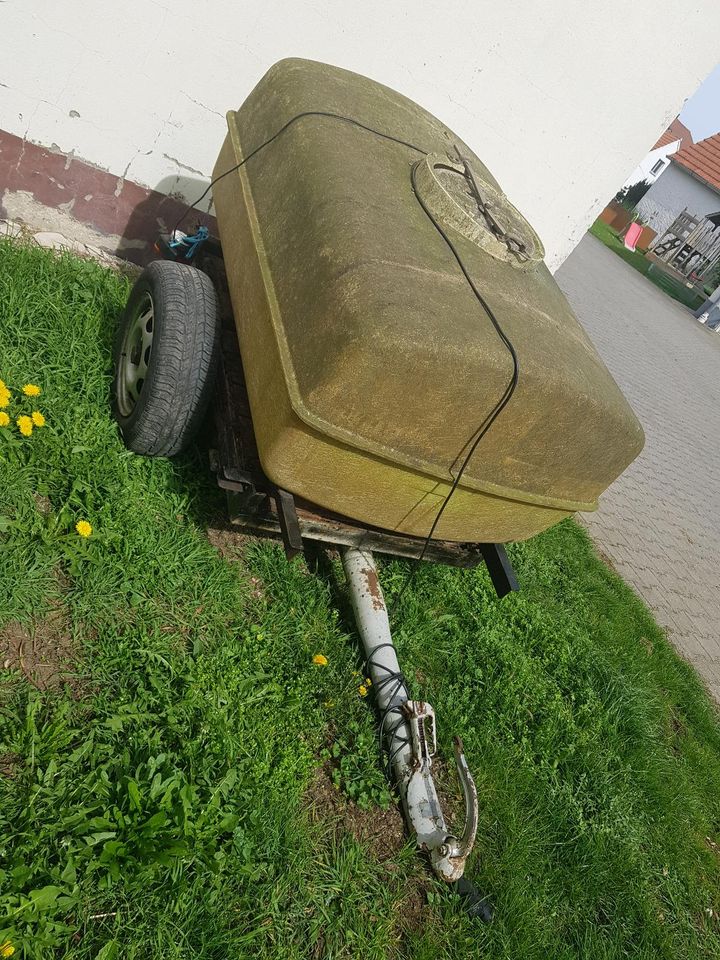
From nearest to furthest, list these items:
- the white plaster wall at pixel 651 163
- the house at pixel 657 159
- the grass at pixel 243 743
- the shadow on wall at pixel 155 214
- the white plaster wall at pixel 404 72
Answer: the grass at pixel 243 743, the white plaster wall at pixel 404 72, the shadow on wall at pixel 155 214, the house at pixel 657 159, the white plaster wall at pixel 651 163

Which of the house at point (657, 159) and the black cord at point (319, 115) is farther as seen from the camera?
the house at point (657, 159)

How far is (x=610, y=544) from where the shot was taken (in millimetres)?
5309

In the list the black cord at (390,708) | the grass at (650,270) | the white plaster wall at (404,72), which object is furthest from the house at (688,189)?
the black cord at (390,708)

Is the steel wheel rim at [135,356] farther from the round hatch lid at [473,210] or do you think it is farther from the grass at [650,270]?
the grass at [650,270]

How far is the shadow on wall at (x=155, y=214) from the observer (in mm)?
3953

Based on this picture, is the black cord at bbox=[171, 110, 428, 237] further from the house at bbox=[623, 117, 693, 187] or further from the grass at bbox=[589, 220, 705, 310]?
the house at bbox=[623, 117, 693, 187]

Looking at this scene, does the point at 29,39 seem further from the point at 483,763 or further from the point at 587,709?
the point at 587,709

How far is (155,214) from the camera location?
13.1 feet

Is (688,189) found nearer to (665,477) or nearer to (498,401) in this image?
(665,477)

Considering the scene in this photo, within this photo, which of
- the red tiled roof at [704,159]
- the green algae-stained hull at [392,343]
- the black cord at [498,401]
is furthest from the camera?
the red tiled roof at [704,159]

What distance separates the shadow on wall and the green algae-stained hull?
1261mm

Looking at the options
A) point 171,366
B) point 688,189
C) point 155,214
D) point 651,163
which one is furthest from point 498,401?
point 651,163

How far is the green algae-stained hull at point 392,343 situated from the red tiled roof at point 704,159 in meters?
31.8

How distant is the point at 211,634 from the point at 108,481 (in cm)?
73
